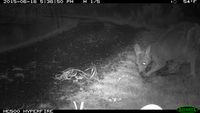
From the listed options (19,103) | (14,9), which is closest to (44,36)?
(14,9)

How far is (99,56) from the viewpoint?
24.8ft

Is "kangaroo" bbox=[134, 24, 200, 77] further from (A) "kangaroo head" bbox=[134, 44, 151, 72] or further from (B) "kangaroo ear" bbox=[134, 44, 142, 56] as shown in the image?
(B) "kangaroo ear" bbox=[134, 44, 142, 56]

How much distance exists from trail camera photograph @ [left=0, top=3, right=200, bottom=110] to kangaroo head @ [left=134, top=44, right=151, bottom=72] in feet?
0.09

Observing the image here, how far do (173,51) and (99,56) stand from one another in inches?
90.2

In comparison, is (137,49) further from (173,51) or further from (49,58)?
(49,58)

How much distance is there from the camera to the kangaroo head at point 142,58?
672 centimetres

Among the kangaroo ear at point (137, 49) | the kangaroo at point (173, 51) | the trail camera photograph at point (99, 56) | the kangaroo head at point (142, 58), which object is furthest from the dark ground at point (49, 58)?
the kangaroo at point (173, 51)

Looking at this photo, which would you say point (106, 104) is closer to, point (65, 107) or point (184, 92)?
point (65, 107)

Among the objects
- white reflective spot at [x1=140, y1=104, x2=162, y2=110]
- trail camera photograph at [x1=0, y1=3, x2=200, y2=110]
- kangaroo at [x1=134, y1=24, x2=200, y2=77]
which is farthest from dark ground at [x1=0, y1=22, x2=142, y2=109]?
white reflective spot at [x1=140, y1=104, x2=162, y2=110]

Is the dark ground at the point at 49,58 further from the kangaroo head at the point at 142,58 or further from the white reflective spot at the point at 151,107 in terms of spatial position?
the white reflective spot at the point at 151,107

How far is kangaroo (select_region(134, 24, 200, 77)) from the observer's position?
652 cm

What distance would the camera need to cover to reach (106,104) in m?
5.43

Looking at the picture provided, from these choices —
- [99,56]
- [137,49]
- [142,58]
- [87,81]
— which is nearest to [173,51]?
[142,58]

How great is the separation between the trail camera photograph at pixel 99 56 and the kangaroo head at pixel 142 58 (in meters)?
0.03
